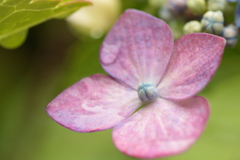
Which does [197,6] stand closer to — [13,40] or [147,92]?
[147,92]

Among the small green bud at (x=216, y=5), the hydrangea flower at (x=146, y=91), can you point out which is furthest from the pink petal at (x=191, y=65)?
the small green bud at (x=216, y=5)

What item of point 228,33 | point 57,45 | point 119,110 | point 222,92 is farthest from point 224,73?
point 57,45

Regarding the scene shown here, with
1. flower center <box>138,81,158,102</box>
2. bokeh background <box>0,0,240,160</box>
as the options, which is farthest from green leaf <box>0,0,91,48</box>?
bokeh background <box>0,0,240,160</box>

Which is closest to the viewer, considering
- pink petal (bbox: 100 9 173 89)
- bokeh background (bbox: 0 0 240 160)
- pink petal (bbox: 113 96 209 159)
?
pink petal (bbox: 113 96 209 159)

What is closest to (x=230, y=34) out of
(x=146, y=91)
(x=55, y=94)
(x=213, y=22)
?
(x=213, y=22)

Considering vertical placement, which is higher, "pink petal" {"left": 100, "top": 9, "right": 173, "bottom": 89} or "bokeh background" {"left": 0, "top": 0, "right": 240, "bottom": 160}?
"pink petal" {"left": 100, "top": 9, "right": 173, "bottom": 89}

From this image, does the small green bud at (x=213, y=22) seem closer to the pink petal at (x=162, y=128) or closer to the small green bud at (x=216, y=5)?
the small green bud at (x=216, y=5)

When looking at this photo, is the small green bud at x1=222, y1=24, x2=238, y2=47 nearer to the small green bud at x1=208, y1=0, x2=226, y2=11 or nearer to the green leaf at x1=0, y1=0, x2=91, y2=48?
the small green bud at x1=208, y1=0, x2=226, y2=11
